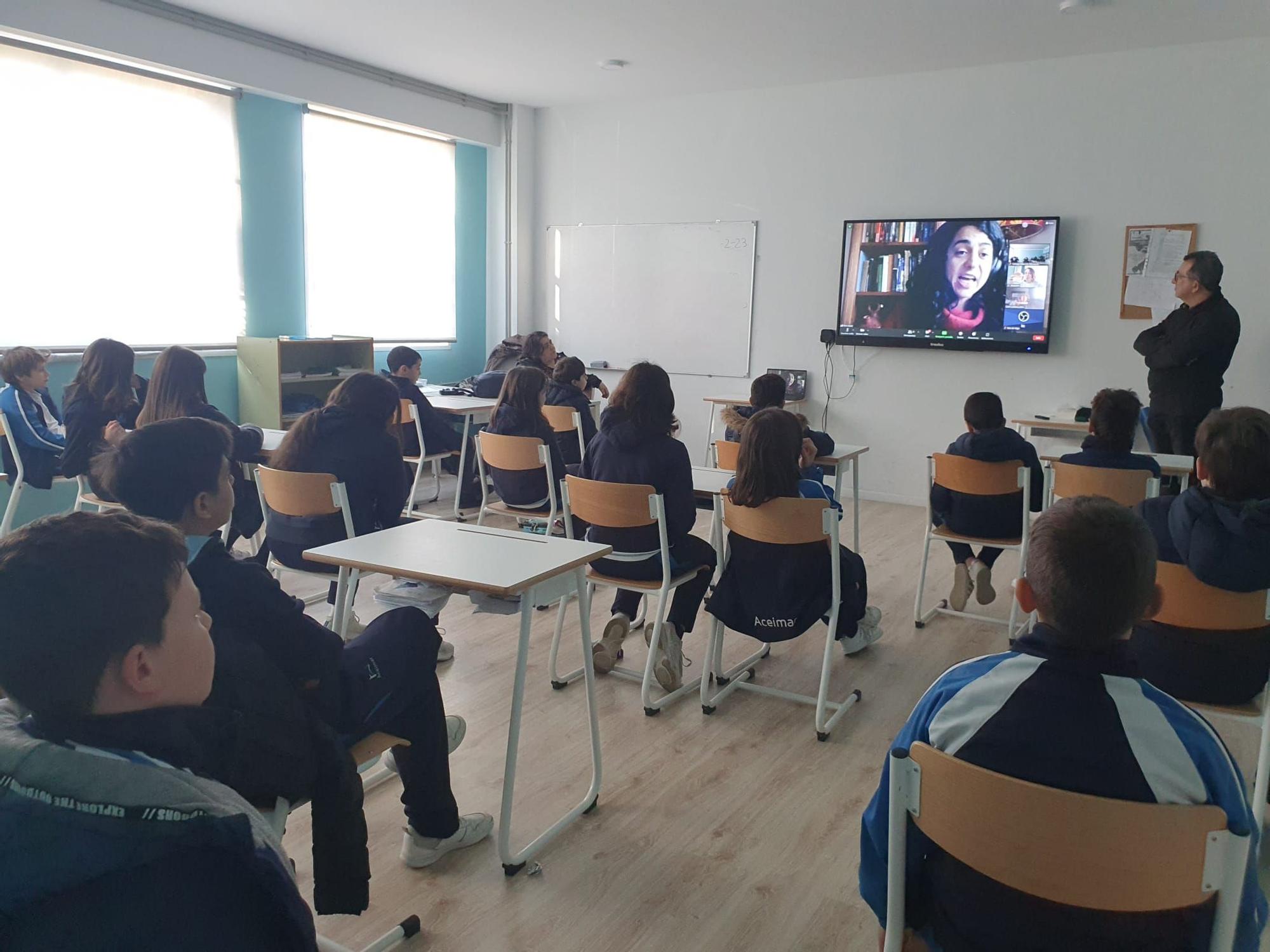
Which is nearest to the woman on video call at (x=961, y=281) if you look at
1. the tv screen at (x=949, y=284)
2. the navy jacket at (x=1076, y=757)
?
the tv screen at (x=949, y=284)

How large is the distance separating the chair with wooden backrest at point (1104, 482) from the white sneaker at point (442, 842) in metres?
2.45

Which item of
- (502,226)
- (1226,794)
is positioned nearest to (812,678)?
(1226,794)

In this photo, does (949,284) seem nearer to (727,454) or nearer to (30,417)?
(727,454)

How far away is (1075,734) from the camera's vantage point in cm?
117

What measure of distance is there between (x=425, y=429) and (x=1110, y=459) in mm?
3758

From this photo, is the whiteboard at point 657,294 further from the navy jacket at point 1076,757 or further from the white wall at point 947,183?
the navy jacket at point 1076,757

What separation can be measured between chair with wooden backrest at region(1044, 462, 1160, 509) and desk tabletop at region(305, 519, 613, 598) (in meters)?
2.11

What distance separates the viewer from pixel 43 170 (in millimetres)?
5301

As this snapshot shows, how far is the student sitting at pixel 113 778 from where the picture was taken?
820 millimetres

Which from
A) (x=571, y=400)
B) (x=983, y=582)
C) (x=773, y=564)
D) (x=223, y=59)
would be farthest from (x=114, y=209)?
(x=983, y=582)

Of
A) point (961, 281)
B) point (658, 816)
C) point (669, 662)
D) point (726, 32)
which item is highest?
point (726, 32)

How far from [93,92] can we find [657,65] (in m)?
3.56

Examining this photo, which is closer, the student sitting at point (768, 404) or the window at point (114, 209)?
the student sitting at point (768, 404)

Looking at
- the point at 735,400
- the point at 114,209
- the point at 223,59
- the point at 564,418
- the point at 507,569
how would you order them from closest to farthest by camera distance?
the point at 507,569
the point at 564,418
the point at 114,209
the point at 223,59
the point at 735,400
